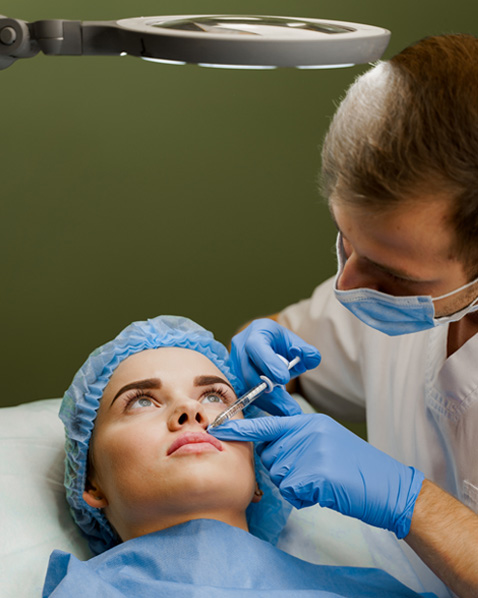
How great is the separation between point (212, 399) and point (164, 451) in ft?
0.67

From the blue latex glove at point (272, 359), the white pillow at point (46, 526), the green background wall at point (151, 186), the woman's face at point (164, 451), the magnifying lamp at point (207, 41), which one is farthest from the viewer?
the green background wall at point (151, 186)

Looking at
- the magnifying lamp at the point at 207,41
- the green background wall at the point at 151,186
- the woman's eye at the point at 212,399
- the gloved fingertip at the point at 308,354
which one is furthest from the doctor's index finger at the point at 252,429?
the green background wall at the point at 151,186

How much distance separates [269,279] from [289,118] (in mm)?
609

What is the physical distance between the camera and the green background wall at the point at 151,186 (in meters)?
2.31

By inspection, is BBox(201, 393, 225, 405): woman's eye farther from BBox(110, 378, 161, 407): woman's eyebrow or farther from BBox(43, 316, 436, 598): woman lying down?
BBox(110, 378, 161, 407): woman's eyebrow

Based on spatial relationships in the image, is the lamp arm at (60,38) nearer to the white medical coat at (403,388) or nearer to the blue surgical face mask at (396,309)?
the blue surgical face mask at (396,309)

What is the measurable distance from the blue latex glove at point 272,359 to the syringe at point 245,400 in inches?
1.0

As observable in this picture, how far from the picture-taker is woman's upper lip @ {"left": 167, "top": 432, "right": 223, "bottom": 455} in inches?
56.3

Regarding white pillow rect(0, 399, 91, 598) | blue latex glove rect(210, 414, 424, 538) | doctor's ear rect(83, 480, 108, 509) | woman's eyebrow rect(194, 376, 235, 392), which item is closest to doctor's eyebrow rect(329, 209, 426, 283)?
blue latex glove rect(210, 414, 424, 538)

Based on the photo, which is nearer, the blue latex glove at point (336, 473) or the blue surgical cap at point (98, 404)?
the blue latex glove at point (336, 473)

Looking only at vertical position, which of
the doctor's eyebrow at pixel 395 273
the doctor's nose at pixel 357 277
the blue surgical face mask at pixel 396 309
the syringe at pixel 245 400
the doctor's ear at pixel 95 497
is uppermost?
the doctor's eyebrow at pixel 395 273

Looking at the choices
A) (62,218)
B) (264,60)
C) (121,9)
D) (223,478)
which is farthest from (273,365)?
(121,9)

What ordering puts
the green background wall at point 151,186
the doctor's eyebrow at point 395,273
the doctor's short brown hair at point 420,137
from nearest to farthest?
the doctor's short brown hair at point 420,137 → the doctor's eyebrow at point 395,273 → the green background wall at point 151,186

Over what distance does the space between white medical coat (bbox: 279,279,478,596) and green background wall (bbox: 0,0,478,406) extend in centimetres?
57
